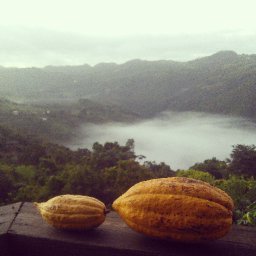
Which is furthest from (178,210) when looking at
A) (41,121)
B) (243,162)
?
(41,121)

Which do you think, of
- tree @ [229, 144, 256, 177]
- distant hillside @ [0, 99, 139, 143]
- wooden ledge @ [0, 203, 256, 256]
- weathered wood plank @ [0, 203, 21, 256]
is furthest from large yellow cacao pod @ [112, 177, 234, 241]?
distant hillside @ [0, 99, 139, 143]

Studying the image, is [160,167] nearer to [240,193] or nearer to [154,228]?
[240,193]

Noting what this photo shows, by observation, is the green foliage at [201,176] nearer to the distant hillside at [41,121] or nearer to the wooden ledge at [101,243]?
the wooden ledge at [101,243]

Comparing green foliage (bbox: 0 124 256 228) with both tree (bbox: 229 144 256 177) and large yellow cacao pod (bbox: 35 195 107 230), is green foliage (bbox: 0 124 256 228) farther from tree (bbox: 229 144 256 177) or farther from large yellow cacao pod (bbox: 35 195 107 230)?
large yellow cacao pod (bbox: 35 195 107 230)

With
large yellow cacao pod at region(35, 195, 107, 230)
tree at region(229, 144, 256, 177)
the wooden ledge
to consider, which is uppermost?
tree at region(229, 144, 256, 177)

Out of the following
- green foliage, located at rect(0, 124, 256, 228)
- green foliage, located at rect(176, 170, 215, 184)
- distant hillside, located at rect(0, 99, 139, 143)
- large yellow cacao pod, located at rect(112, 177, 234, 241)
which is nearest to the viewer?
large yellow cacao pod, located at rect(112, 177, 234, 241)

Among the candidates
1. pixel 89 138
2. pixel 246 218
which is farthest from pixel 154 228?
pixel 89 138

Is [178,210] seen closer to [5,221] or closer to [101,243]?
[101,243]
